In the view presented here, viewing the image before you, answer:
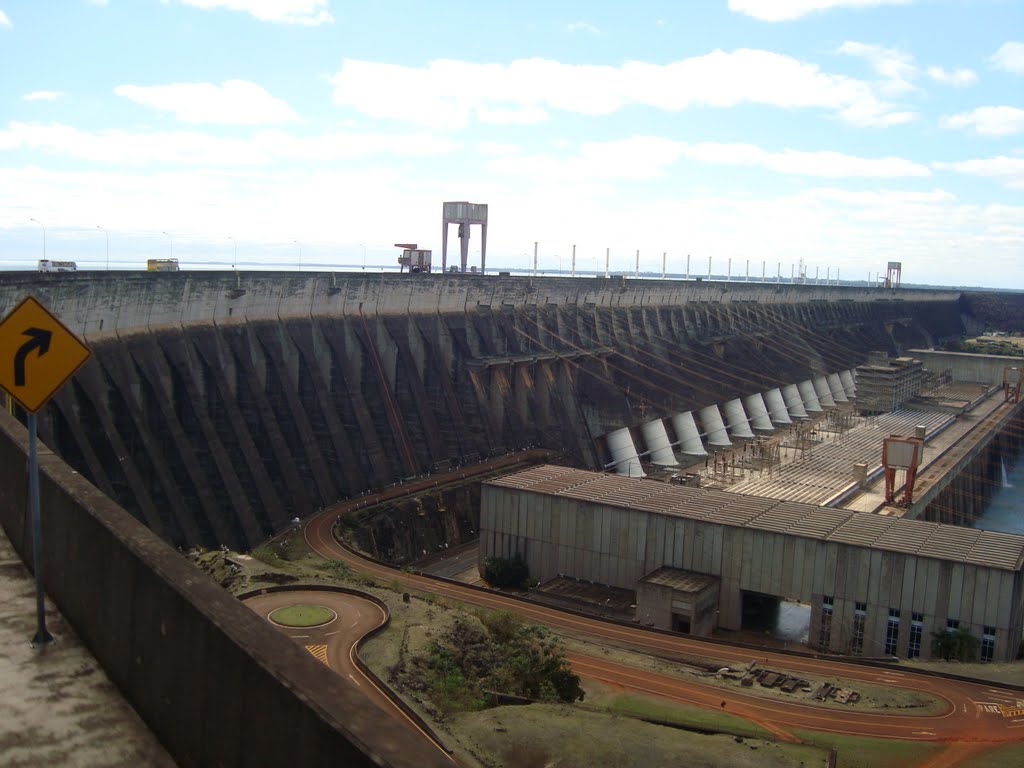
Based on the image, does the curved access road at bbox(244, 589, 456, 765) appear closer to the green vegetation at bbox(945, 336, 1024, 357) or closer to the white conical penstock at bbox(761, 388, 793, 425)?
the white conical penstock at bbox(761, 388, 793, 425)

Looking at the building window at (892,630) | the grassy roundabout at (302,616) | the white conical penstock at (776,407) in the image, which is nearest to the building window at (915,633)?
the building window at (892,630)

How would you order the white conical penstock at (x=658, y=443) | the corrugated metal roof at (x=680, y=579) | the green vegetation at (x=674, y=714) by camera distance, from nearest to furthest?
1. the green vegetation at (x=674, y=714)
2. the corrugated metal roof at (x=680, y=579)
3. the white conical penstock at (x=658, y=443)

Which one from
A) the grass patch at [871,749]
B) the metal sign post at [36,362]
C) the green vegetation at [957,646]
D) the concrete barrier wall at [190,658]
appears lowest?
the green vegetation at [957,646]

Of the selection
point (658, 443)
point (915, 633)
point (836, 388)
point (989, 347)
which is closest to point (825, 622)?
point (915, 633)

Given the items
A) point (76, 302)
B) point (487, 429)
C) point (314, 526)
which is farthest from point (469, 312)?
point (76, 302)

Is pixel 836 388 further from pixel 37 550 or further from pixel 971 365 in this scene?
pixel 37 550

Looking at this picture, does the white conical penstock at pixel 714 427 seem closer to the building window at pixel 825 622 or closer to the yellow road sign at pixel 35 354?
the building window at pixel 825 622

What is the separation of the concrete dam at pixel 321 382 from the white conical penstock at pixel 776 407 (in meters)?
6.67

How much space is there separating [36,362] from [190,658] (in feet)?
9.23

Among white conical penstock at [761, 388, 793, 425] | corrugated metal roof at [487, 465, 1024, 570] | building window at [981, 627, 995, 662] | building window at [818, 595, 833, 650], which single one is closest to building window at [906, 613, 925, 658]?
building window at [981, 627, 995, 662]

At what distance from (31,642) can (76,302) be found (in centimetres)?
2703

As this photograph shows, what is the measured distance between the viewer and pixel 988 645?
2719 centimetres

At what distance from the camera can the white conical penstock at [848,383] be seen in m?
92.4

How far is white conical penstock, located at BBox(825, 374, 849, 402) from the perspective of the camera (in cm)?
8881
